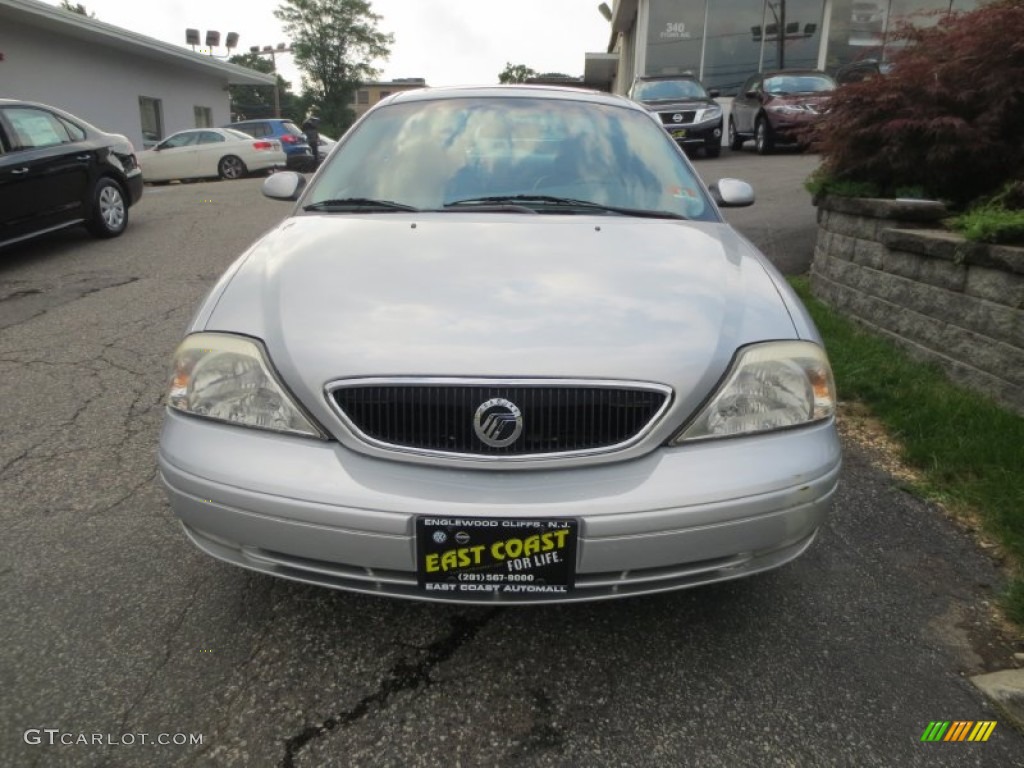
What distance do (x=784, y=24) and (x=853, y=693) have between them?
2146cm

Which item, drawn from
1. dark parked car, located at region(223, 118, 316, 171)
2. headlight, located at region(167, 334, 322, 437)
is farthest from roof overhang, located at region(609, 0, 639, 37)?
headlight, located at region(167, 334, 322, 437)

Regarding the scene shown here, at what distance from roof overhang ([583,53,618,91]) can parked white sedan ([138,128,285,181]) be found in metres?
22.7

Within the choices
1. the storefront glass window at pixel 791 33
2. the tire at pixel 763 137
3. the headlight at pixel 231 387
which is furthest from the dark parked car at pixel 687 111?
the headlight at pixel 231 387

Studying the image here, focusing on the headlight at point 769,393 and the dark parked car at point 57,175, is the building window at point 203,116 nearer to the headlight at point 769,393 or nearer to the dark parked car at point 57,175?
the dark parked car at point 57,175

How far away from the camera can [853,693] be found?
1892 mm

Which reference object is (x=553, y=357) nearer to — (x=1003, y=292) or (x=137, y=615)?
(x=137, y=615)

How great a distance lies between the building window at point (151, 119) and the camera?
21.5 m

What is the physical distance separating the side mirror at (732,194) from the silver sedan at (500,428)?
1.30 m

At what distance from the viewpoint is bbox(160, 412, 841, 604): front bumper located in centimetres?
167

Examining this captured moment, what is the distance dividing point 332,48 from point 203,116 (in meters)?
37.8

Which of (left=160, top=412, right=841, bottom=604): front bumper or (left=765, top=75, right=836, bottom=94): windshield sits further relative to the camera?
(left=765, top=75, right=836, bottom=94): windshield

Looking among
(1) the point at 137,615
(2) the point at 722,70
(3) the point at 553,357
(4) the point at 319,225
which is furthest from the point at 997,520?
(2) the point at 722,70

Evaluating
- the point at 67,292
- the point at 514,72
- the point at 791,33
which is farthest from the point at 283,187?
the point at 514,72

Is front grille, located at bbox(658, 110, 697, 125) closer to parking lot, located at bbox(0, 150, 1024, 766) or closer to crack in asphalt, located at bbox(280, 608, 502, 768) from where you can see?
parking lot, located at bbox(0, 150, 1024, 766)
